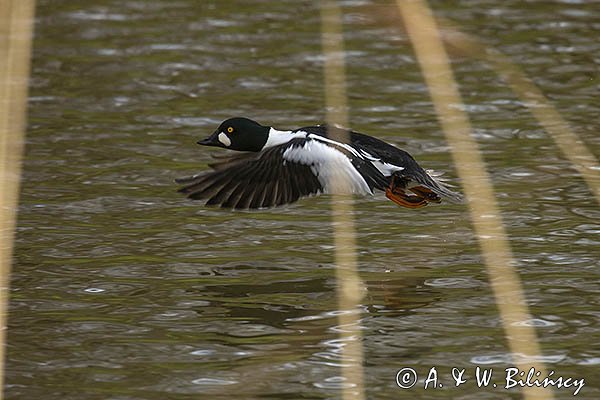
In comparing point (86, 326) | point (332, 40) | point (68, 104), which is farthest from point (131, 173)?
point (332, 40)

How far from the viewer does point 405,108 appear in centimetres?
910

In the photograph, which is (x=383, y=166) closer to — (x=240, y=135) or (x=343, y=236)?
(x=343, y=236)

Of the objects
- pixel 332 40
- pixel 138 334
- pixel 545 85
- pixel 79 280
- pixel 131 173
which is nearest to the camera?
pixel 138 334

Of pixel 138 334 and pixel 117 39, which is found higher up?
pixel 117 39

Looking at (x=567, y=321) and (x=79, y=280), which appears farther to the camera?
(x=79, y=280)

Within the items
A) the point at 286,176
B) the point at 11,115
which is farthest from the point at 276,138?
the point at 11,115

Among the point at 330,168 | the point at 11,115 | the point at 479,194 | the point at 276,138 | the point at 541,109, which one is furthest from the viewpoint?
the point at 541,109

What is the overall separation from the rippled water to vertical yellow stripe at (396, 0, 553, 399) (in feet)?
0.21

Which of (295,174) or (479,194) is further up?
(295,174)

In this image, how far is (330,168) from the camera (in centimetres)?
647

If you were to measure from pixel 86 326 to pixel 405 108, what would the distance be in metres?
4.00

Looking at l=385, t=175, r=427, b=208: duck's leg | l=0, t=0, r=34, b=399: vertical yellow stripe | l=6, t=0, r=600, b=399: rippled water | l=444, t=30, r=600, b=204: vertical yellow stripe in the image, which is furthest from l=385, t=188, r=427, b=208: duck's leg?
l=0, t=0, r=34, b=399: vertical yellow stripe

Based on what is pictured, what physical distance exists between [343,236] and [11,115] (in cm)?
308

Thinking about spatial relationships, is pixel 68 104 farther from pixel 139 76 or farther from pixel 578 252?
pixel 578 252
